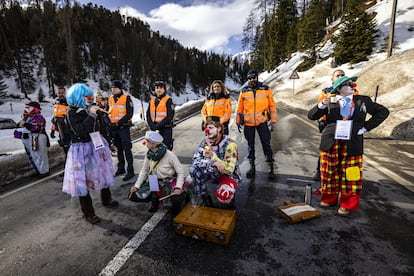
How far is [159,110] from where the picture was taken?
454 centimetres

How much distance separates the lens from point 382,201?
3.24 metres

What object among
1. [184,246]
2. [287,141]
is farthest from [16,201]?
[287,141]

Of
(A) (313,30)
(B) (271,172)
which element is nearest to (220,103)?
(B) (271,172)

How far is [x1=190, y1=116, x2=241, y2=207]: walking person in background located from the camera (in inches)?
118

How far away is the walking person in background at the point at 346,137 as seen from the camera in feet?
9.33

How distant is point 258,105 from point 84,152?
126 inches

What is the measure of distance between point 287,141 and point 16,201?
6.84 m

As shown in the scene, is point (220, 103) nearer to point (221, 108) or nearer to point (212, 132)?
point (221, 108)

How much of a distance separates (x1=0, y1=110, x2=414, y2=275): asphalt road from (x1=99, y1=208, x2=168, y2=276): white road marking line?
0.04 feet

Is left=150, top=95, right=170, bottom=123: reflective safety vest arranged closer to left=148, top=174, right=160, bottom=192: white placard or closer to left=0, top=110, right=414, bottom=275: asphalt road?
left=0, top=110, right=414, bottom=275: asphalt road

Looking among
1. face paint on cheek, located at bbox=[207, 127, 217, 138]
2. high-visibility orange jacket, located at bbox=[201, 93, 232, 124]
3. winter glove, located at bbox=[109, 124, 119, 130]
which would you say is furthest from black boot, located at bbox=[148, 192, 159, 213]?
high-visibility orange jacket, located at bbox=[201, 93, 232, 124]

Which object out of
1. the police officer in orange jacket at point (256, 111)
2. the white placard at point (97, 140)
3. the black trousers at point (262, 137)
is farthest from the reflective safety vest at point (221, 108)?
the white placard at point (97, 140)

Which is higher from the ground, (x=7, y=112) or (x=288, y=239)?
(x=7, y=112)

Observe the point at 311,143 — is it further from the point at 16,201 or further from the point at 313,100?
the point at 313,100
